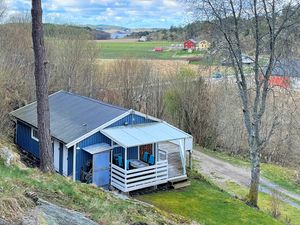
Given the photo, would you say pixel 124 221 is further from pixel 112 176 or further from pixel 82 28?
pixel 82 28

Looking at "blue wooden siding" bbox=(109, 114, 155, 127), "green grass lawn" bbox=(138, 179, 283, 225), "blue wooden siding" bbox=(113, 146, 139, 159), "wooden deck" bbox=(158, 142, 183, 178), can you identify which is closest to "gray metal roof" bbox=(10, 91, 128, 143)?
"blue wooden siding" bbox=(109, 114, 155, 127)

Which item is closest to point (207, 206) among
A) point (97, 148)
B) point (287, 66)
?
point (97, 148)

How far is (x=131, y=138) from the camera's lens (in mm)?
16078

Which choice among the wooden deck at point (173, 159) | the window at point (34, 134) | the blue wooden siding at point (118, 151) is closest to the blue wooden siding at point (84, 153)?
the blue wooden siding at point (118, 151)

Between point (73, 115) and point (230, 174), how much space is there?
8.89 m

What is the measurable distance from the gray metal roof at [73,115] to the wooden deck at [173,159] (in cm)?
334

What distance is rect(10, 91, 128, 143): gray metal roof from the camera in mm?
16891

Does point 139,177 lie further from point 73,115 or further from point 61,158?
point 73,115

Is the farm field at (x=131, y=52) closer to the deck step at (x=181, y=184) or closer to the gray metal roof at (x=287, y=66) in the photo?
the deck step at (x=181, y=184)

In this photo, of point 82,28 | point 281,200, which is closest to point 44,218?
point 281,200

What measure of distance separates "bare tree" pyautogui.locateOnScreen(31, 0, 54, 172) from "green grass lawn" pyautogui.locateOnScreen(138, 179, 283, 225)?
462cm

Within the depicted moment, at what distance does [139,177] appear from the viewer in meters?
16.1

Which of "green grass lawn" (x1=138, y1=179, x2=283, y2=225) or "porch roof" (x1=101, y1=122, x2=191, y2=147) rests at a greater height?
"porch roof" (x1=101, y1=122, x2=191, y2=147)

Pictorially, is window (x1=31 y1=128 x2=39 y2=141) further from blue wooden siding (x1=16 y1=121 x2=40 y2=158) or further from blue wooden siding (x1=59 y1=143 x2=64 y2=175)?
blue wooden siding (x1=59 y1=143 x2=64 y2=175)
